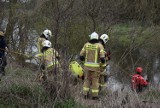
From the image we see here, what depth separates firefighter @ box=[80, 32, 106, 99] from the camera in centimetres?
801

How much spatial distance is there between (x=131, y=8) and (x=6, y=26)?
8247 millimetres

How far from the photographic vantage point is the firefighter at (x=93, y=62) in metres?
8.01

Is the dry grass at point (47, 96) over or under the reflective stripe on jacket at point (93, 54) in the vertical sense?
under

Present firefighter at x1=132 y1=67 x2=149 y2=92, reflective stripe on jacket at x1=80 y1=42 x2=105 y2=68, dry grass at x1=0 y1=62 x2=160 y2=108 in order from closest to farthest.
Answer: dry grass at x1=0 y1=62 x2=160 y2=108, reflective stripe on jacket at x1=80 y1=42 x2=105 y2=68, firefighter at x1=132 y1=67 x2=149 y2=92

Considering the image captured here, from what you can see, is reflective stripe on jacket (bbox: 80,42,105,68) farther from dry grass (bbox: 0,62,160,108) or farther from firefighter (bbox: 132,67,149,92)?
dry grass (bbox: 0,62,160,108)

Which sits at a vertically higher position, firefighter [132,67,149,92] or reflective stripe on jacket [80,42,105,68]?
reflective stripe on jacket [80,42,105,68]

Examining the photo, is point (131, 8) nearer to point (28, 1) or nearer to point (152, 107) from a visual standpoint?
point (28, 1)

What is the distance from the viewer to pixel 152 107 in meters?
5.37

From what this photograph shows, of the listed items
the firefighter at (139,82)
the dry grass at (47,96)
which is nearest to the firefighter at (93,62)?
the firefighter at (139,82)

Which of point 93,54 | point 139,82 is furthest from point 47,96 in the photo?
point 139,82

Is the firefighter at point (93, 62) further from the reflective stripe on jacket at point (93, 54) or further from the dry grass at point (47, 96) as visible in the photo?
the dry grass at point (47, 96)

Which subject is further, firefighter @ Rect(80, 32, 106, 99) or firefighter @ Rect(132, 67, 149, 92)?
firefighter @ Rect(132, 67, 149, 92)

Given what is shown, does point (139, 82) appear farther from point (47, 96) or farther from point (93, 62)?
point (47, 96)

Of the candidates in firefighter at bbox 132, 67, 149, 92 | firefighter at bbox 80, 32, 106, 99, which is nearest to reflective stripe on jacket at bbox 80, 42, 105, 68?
firefighter at bbox 80, 32, 106, 99
